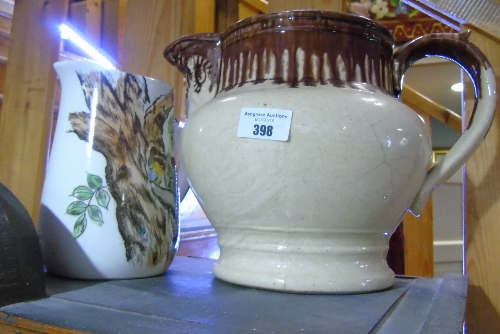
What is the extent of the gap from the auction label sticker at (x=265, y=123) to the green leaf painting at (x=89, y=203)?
0.19 metres

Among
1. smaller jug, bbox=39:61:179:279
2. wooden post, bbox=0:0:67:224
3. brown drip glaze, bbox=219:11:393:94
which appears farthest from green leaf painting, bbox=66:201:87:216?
wooden post, bbox=0:0:67:224

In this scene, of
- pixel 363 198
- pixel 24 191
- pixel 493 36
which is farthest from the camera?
pixel 24 191

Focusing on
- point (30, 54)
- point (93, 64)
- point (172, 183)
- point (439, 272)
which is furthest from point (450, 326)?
point (439, 272)

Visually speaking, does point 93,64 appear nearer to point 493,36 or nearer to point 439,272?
point 493,36

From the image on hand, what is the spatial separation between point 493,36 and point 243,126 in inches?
19.5

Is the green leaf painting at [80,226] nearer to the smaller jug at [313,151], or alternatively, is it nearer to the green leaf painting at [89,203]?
the green leaf painting at [89,203]

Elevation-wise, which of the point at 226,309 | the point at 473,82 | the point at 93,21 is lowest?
the point at 226,309

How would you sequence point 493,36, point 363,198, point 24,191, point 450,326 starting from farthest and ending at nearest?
point 24,191, point 493,36, point 363,198, point 450,326

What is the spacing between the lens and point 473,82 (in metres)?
0.59

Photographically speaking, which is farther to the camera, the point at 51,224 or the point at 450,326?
the point at 51,224

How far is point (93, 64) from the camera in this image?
566 mm

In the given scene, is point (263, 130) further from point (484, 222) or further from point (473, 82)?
point (484, 222)

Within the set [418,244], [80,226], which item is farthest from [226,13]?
[418,244]

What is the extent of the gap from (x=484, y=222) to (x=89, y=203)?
2.01 feet
